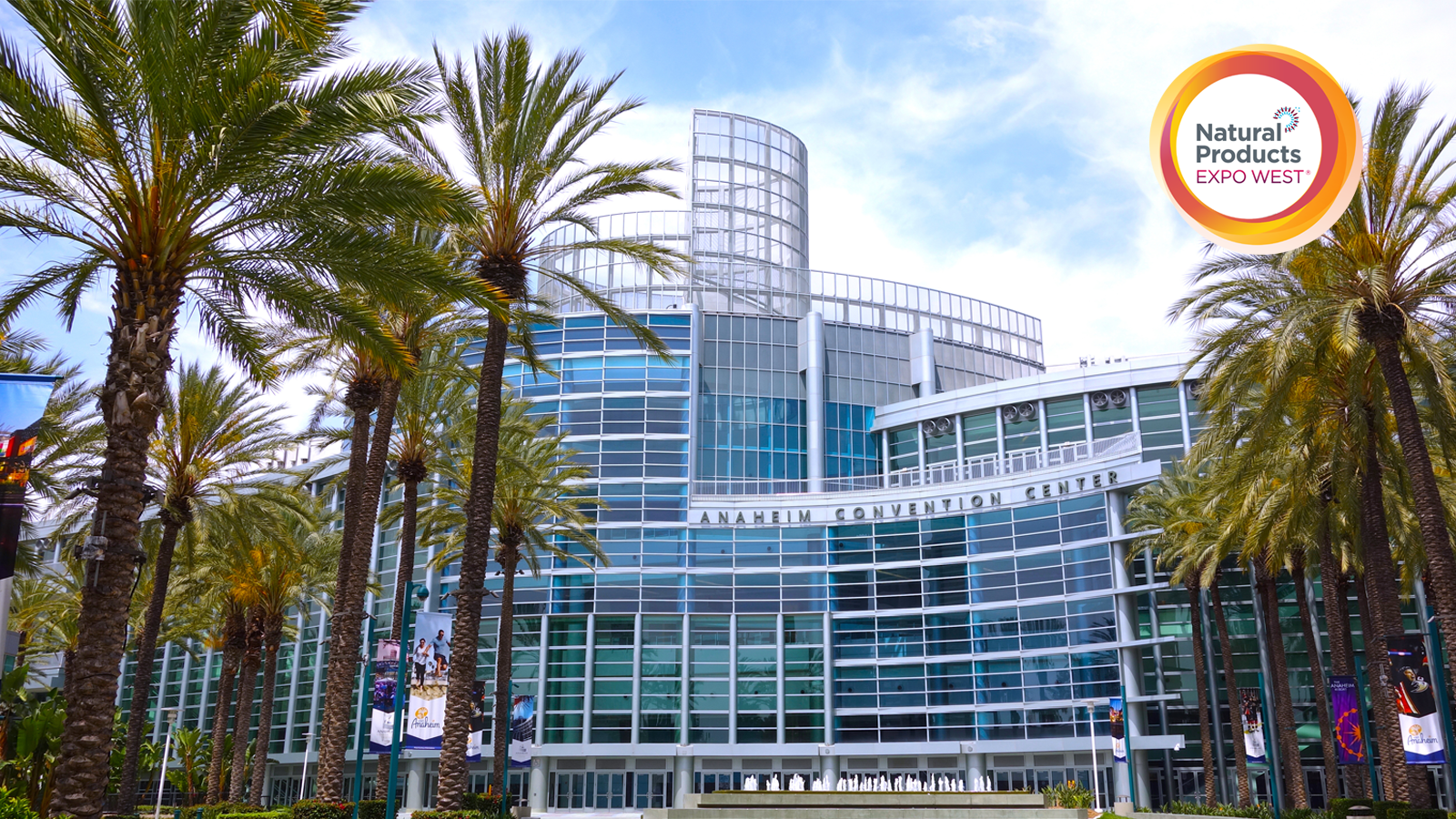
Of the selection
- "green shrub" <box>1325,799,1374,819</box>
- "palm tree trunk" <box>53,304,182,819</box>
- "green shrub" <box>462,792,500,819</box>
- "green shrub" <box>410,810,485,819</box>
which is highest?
"palm tree trunk" <box>53,304,182,819</box>

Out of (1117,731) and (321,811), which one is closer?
(321,811)

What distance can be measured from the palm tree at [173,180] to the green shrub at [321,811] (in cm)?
1067

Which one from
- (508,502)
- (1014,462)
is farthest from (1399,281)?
(1014,462)

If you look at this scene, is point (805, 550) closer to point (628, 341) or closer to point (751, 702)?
point (751, 702)

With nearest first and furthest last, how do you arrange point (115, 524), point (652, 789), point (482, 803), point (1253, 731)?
point (115, 524), point (482, 803), point (1253, 731), point (652, 789)

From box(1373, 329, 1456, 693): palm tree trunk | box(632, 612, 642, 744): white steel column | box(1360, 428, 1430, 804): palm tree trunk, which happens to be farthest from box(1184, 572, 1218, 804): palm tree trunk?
box(632, 612, 642, 744): white steel column

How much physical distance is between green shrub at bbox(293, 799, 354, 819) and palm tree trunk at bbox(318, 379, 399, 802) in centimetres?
80

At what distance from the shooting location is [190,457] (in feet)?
111

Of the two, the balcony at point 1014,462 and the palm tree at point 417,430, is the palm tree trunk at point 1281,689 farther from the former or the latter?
the palm tree at point 417,430

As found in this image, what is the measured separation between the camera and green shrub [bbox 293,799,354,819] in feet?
82.7

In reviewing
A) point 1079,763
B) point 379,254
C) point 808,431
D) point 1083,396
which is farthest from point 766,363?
point 379,254

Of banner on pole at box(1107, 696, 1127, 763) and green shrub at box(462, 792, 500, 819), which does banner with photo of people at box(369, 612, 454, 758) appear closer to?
green shrub at box(462, 792, 500, 819)

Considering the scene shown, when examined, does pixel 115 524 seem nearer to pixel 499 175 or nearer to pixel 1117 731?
pixel 499 175

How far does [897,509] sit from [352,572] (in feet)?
123
